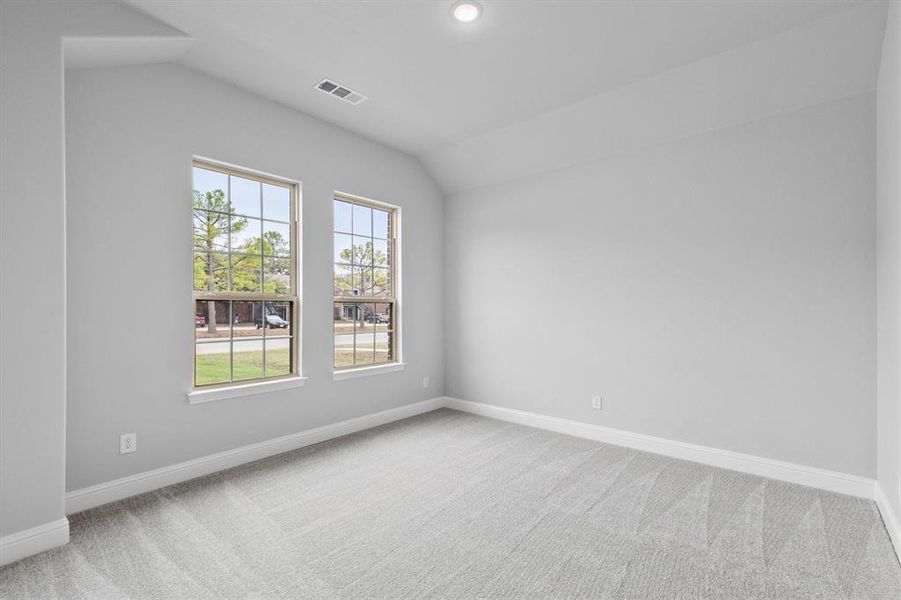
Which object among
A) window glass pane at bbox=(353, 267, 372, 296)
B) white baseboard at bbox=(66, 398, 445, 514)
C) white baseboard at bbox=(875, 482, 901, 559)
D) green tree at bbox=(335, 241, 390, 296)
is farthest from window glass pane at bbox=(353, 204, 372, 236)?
white baseboard at bbox=(875, 482, 901, 559)

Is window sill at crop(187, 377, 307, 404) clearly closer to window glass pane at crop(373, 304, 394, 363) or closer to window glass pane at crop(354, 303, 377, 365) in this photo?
window glass pane at crop(354, 303, 377, 365)

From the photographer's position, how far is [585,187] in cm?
406

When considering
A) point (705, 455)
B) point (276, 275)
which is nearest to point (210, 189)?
point (276, 275)

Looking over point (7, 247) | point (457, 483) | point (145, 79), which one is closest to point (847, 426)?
point (457, 483)

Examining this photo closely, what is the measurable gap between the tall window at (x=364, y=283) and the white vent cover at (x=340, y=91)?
36.5 inches

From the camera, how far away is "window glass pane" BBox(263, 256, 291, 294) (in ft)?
11.6

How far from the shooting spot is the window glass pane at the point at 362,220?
432cm

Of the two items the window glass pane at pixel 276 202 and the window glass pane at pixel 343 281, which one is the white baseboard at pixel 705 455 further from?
the window glass pane at pixel 276 202

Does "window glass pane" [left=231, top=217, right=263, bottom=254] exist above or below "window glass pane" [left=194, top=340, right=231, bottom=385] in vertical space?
above

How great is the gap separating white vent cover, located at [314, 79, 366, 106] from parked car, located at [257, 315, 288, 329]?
1.82 m

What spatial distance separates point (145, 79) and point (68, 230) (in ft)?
3.59

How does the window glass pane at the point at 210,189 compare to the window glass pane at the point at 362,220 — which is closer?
the window glass pane at the point at 210,189

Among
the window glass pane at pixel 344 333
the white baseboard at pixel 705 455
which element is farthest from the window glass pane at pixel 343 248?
the white baseboard at pixel 705 455

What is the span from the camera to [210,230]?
10.6 ft
